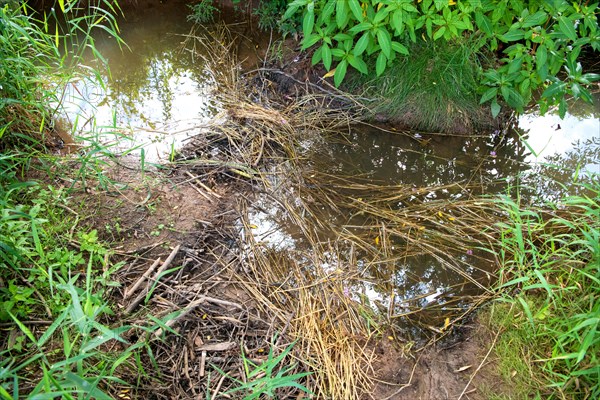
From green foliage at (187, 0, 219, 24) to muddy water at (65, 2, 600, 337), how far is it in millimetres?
419

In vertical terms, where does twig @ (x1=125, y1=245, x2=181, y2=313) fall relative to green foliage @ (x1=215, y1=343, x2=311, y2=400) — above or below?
above

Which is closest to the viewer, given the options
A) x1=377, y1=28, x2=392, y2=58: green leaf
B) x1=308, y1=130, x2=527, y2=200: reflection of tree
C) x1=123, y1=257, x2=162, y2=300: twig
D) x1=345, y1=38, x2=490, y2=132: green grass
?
x1=123, y1=257, x2=162, y2=300: twig

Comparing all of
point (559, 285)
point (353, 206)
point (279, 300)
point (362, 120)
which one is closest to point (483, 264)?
point (559, 285)

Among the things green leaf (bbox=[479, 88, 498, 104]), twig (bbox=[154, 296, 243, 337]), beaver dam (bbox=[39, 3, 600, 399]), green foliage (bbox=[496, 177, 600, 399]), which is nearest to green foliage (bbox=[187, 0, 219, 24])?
beaver dam (bbox=[39, 3, 600, 399])

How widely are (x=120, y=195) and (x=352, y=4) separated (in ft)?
5.68

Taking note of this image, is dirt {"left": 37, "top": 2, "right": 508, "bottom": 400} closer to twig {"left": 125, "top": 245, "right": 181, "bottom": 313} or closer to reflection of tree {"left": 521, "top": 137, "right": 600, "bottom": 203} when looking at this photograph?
twig {"left": 125, "top": 245, "right": 181, "bottom": 313}

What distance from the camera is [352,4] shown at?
8.45 ft

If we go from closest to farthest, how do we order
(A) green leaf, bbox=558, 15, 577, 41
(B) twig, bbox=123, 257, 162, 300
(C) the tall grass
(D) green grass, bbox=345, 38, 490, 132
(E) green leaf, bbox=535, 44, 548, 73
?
1. (C) the tall grass
2. (B) twig, bbox=123, 257, 162, 300
3. (A) green leaf, bbox=558, 15, 577, 41
4. (E) green leaf, bbox=535, 44, 548, 73
5. (D) green grass, bbox=345, 38, 490, 132

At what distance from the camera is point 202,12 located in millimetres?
3846

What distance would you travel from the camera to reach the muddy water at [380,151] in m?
2.30

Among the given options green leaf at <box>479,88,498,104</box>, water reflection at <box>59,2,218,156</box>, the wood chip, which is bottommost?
the wood chip

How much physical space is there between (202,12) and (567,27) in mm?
2841

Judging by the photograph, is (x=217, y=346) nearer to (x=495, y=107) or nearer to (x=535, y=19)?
(x=495, y=107)

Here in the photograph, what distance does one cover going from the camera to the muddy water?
2.30m
